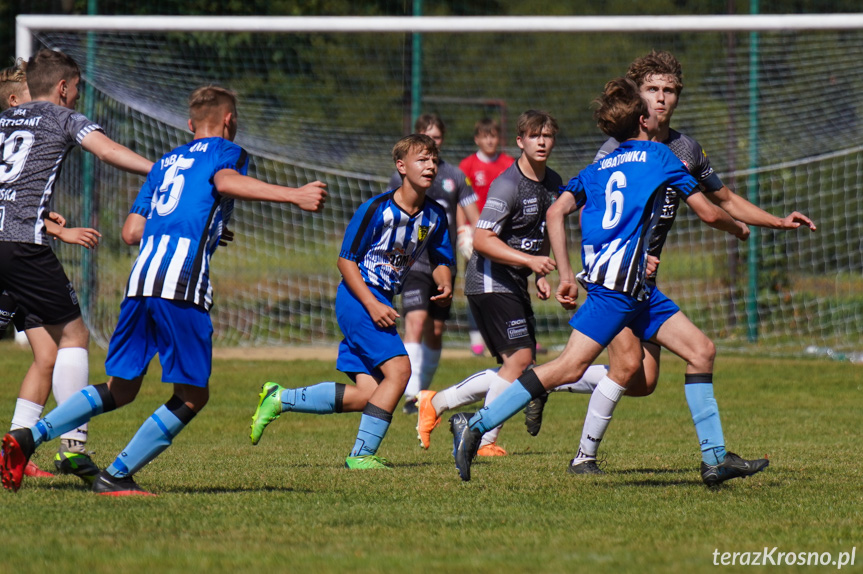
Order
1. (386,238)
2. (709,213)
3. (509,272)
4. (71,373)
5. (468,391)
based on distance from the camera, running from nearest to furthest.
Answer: (709,213) < (71,373) < (386,238) < (468,391) < (509,272)

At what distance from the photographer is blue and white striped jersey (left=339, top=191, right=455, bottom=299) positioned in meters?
5.89

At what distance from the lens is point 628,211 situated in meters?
5.07

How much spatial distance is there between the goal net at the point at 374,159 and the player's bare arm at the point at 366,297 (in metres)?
6.19

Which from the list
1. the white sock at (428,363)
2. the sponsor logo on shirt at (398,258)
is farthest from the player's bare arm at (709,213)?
the white sock at (428,363)

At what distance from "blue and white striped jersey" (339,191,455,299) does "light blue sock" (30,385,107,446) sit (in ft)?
5.20

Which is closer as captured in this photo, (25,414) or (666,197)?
(666,197)

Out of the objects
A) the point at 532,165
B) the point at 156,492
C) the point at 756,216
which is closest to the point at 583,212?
the point at 756,216

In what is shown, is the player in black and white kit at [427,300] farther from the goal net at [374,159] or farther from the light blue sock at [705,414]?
the light blue sock at [705,414]

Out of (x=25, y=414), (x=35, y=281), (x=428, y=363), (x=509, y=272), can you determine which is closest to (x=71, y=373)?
(x=25, y=414)

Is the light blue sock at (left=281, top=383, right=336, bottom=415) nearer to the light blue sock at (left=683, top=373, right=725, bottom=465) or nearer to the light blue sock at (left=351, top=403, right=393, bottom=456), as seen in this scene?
the light blue sock at (left=351, top=403, right=393, bottom=456)

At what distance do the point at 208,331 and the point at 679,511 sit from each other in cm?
216

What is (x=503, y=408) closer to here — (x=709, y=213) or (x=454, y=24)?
(x=709, y=213)

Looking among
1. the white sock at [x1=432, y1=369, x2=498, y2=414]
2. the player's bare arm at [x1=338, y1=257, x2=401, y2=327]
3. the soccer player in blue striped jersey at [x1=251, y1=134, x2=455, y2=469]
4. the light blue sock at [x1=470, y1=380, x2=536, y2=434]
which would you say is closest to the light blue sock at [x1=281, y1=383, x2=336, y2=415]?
the soccer player in blue striped jersey at [x1=251, y1=134, x2=455, y2=469]

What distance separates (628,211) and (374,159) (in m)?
10.2
